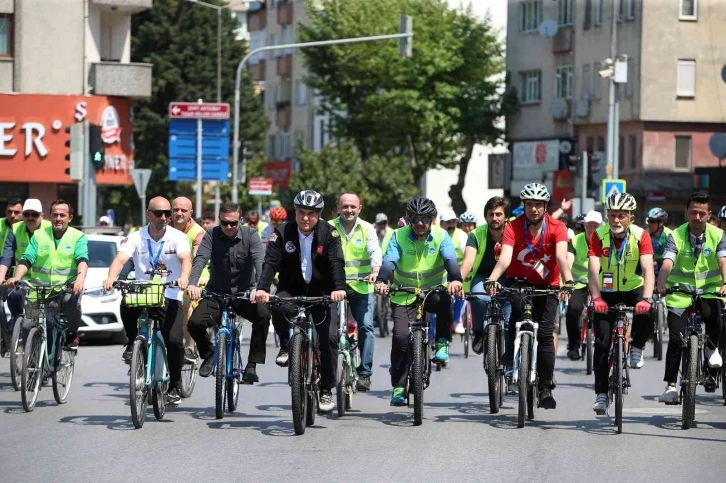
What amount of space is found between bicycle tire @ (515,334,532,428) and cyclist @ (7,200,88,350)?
4.21 metres

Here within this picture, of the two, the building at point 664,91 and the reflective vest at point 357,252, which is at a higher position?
the building at point 664,91

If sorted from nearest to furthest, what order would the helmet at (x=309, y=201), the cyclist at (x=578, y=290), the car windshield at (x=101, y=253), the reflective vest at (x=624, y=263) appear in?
the helmet at (x=309, y=201) → the reflective vest at (x=624, y=263) → the cyclist at (x=578, y=290) → the car windshield at (x=101, y=253)

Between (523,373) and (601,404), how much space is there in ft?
2.45

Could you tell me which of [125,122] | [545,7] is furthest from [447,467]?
[545,7]

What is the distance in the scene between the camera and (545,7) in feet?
204

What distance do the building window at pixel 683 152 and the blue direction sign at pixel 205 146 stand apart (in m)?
21.6

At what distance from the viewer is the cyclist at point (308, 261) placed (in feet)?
42.4

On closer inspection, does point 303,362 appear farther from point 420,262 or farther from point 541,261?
point 541,261

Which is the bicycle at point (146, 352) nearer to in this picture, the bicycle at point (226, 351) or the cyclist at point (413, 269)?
the bicycle at point (226, 351)

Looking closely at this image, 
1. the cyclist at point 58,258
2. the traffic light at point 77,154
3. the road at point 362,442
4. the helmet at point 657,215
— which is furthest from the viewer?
the traffic light at point 77,154

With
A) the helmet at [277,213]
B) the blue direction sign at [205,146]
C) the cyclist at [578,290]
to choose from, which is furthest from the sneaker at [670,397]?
the blue direction sign at [205,146]

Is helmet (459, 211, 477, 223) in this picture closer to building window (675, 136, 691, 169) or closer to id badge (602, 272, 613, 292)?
id badge (602, 272, 613, 292)

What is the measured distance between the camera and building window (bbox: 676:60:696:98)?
5516 centimetres

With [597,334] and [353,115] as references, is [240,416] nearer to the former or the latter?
[597,334]
